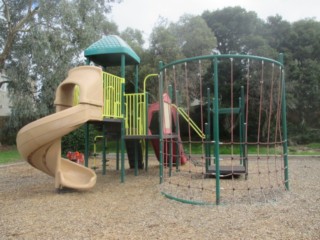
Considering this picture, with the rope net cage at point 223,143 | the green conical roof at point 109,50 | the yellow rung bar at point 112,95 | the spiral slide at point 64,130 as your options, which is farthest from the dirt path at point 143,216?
the green conical roof at point 109,50

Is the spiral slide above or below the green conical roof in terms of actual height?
below

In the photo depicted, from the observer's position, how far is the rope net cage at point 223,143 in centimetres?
585

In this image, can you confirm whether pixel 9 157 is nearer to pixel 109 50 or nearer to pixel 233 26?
pixel 109 50

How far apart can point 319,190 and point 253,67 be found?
42.0ft

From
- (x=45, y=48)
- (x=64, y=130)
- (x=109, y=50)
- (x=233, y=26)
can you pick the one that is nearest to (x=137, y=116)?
(x=109, y=50)

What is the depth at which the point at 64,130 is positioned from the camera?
6234mm

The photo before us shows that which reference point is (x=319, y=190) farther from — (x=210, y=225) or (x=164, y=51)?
(x=164, y=51)

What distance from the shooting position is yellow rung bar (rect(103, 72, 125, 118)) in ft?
24.4

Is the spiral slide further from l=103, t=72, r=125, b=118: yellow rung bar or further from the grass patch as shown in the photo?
the grass patch

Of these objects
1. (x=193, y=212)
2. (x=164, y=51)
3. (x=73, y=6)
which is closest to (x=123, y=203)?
(x=193, y=212)

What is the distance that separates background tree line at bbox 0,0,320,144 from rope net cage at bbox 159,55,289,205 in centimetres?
145

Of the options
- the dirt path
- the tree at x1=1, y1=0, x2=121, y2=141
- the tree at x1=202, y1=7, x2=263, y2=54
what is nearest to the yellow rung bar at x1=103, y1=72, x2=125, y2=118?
the dirt path

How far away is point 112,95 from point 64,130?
1842mm

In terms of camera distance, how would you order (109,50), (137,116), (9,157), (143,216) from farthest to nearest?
(9,157)
(137,116)
(109,50)
(143,216)
